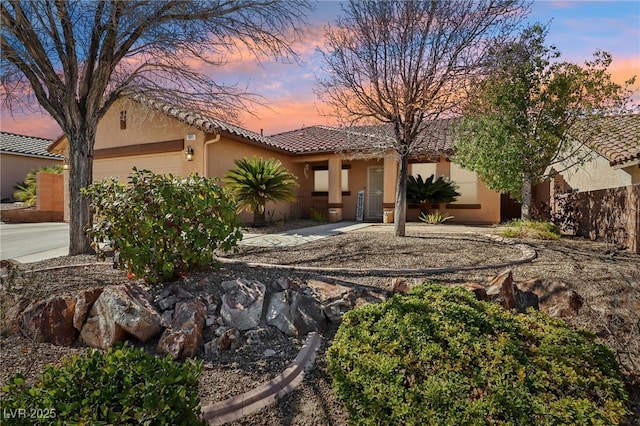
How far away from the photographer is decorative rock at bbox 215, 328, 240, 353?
3197 millimetres

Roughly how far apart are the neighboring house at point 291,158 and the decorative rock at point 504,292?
6017 mm

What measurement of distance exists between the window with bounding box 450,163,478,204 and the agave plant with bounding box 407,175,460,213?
1.56 feet

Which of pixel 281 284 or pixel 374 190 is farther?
pixel 374 190

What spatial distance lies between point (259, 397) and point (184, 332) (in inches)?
43.2

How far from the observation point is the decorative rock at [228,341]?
3197 mm

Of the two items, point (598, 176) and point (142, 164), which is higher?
point (142, 164)

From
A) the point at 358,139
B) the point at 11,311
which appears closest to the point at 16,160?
the point at 358,139

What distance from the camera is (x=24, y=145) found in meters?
21.3

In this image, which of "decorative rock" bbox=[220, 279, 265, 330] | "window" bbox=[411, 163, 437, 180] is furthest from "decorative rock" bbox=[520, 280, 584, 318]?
"window" bbox=[411, 163, 437, 180]

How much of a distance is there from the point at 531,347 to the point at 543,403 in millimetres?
438

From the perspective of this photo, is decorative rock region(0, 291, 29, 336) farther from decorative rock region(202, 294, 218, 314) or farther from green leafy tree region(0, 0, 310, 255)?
green leafy tree region(0, 0, 310, 255)

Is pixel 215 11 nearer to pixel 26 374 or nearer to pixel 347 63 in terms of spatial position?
pixel 347 63

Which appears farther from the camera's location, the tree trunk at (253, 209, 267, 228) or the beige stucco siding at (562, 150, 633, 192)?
the tree trunk at (253, 209, 267, 228)

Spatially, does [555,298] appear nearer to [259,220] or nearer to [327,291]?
[327,291]
